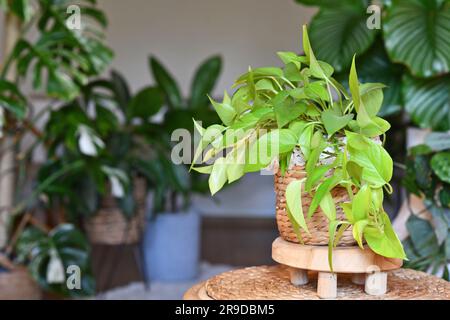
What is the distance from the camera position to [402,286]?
106cm

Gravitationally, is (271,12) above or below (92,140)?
above

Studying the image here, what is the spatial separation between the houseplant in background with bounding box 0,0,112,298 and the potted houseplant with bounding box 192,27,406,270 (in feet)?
5.74

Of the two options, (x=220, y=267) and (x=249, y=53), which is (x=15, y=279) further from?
(x=249, y=53)

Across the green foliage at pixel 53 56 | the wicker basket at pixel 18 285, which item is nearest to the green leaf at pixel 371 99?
the green foliage at pixel 53 56

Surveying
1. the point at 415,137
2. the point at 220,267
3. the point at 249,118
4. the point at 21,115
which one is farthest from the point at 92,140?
the point at 249,118

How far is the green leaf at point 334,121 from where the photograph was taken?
0.93 metres

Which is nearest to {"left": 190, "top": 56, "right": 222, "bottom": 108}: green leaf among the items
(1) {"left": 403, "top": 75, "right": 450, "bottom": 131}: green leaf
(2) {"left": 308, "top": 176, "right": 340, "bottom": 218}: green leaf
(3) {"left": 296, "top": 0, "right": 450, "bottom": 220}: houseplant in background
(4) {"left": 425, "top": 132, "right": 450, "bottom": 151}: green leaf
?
(3) {"left": 296, "top": 0, "right": 450, "bottom": 220}: houseplant in background

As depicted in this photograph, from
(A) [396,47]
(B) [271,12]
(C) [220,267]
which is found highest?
(B) [271,12]

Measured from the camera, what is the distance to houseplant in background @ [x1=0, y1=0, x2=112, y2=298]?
8.69ft

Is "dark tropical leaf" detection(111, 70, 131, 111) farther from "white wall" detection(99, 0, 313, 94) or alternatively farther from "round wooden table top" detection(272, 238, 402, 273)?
"round wooden table top" detection(272, 238, 402, 273)
